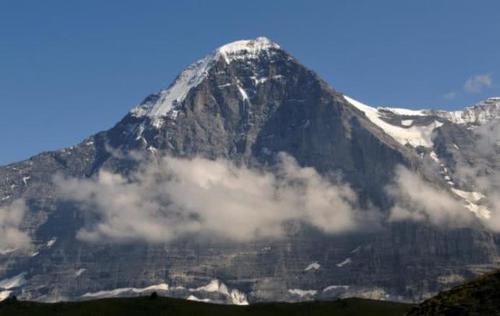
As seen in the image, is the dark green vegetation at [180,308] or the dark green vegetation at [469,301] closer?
the dark green vegetation at [469,301]

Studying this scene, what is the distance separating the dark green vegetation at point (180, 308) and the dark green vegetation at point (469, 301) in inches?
3059

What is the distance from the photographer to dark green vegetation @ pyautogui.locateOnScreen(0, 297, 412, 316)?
427ft

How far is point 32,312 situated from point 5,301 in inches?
404

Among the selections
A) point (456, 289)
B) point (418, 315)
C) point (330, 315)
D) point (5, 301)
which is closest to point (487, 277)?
point (456, 289)

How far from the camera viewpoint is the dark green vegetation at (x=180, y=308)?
130000 millimetres

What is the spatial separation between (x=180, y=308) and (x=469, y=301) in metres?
87.6

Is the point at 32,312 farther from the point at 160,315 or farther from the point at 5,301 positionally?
the point at 160,315

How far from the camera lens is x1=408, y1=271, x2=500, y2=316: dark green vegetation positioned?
5384 cm

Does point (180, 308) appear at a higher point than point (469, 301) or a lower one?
lower

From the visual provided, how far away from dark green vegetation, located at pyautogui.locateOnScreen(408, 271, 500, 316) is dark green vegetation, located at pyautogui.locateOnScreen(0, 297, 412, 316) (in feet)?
255

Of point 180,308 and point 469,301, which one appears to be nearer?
point 469,301

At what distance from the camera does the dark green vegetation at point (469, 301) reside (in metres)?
53.8

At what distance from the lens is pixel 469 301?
5475cm

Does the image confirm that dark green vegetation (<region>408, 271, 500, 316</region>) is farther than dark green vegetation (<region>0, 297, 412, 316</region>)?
No
